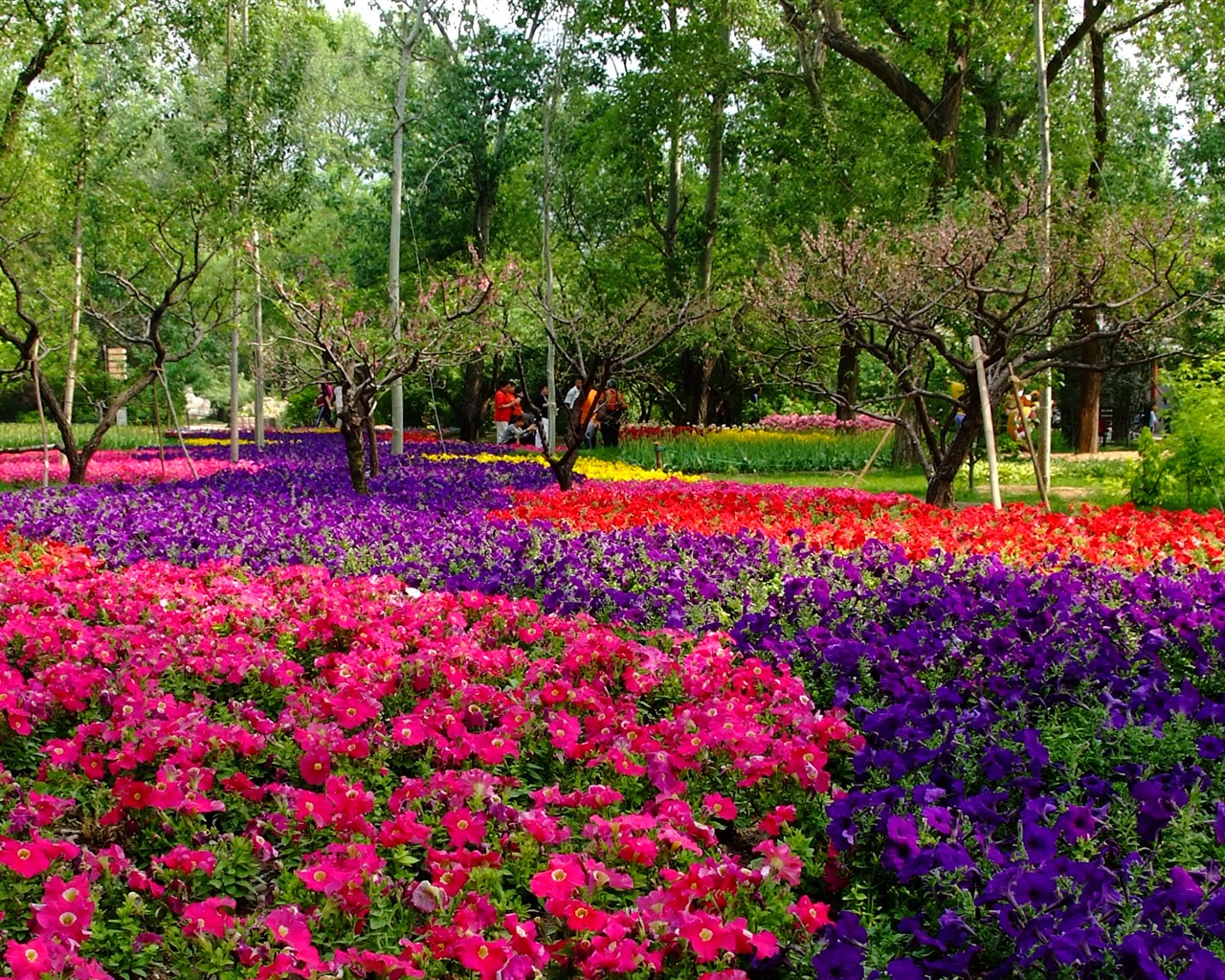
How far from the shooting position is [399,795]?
113 inches

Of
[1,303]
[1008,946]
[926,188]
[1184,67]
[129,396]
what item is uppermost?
[1184,67]

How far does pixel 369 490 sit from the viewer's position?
10703 millimetres

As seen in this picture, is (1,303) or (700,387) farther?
(700,387)

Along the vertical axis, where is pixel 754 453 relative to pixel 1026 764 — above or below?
above

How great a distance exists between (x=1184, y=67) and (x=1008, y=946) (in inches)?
937

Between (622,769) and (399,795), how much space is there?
2.13 ft

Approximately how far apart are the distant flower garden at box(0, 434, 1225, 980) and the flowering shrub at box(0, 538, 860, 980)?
0.01 m

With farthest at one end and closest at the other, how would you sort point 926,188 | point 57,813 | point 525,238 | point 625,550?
point 525,238
point 926,188
point 625,550
point 57,813

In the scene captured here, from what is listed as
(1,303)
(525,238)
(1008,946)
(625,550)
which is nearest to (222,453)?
(1,303)

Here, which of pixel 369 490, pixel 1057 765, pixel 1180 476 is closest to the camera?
pixel 1057 765

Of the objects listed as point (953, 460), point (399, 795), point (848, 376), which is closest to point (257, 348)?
point (848, 376)

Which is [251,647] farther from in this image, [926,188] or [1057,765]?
[926,188]

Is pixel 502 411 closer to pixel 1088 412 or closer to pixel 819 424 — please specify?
pixel 819 424

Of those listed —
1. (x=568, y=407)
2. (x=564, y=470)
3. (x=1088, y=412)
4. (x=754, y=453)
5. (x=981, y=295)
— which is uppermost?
(x=981, y=295)
